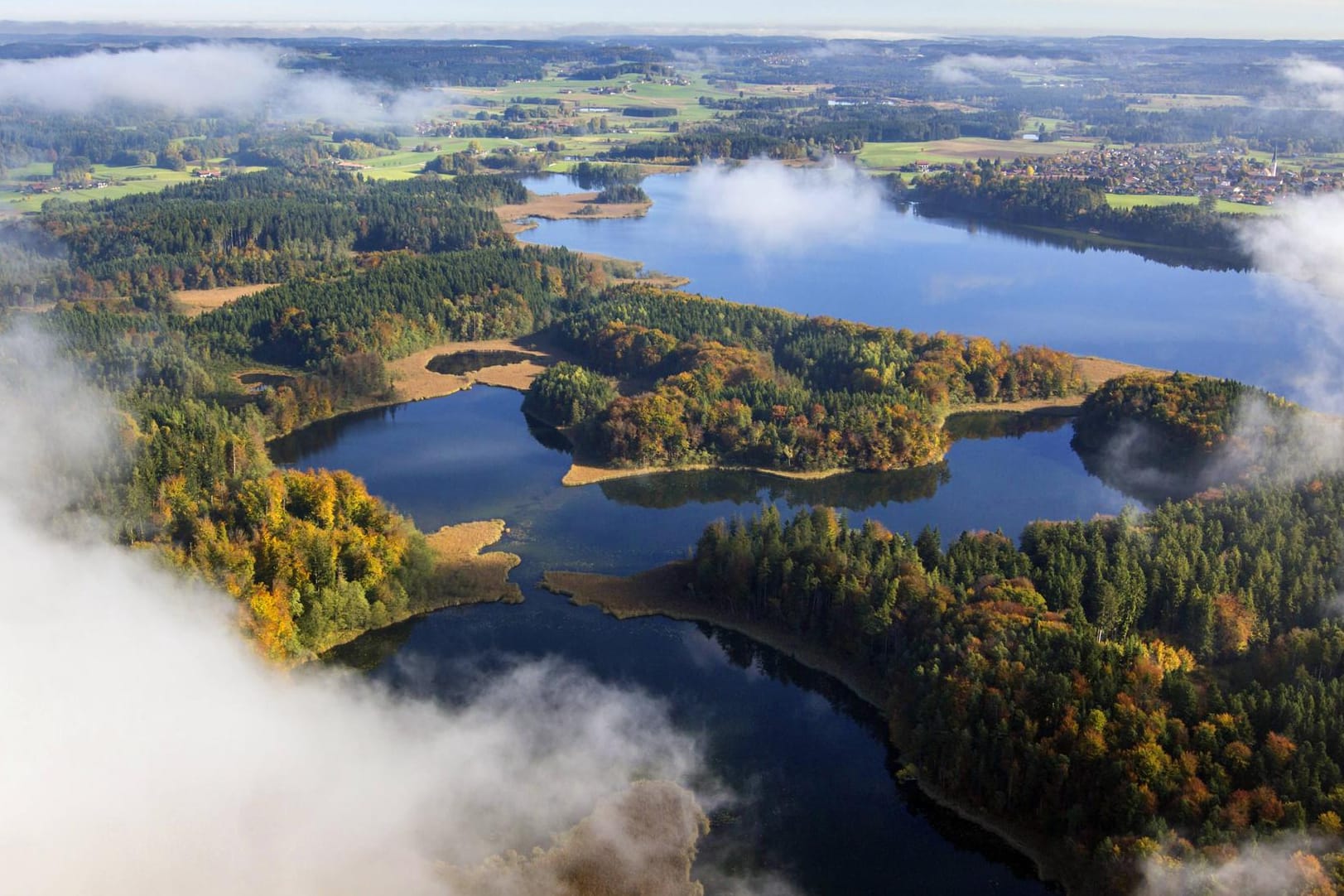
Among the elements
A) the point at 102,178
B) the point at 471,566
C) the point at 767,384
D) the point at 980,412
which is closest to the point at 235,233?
the point at 102,178

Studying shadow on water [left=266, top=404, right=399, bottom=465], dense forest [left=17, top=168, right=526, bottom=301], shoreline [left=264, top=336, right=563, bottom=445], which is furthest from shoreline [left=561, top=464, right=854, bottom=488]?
dense forest [left=17, top=168, right=526, bottom=301]

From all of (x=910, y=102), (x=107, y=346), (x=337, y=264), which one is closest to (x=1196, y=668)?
(x=107, y=346)

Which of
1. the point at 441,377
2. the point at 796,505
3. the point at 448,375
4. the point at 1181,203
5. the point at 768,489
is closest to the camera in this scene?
the point at 796,505

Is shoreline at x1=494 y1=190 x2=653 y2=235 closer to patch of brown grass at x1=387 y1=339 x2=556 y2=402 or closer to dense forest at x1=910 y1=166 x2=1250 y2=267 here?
dense forest at x1=910 y1=166 x2=1250 y2=267

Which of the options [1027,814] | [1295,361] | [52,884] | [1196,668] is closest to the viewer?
[52,884]

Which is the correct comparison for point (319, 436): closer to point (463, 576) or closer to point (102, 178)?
point (463, 576)

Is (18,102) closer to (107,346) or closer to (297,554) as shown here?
(107,346)

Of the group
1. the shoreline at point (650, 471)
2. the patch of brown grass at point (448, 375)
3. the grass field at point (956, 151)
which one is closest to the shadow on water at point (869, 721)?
the shoreline at point (650, 471)

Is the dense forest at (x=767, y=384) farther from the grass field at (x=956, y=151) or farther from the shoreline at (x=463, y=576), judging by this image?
the grass field at (x=956, y=151)
